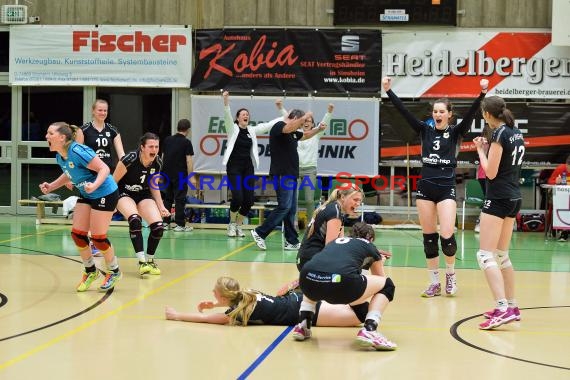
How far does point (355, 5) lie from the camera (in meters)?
15.8

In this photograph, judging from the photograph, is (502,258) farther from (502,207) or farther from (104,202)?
(104,202)

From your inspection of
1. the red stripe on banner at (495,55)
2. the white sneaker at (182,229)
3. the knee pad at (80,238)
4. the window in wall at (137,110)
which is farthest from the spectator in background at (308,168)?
the knee pad at (80,238)

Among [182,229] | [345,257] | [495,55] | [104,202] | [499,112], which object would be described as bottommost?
[182,229]

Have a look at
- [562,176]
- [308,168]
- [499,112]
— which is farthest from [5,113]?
[499,112]

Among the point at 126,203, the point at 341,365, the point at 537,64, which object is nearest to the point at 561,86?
the point at 537,64

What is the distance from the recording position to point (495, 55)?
51.3 feet

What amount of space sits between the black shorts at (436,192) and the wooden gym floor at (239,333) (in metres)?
0.96

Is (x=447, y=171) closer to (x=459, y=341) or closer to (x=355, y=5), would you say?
(x=459, y=341)

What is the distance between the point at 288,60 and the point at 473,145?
3.84m

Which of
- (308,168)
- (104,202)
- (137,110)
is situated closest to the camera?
(104,202)

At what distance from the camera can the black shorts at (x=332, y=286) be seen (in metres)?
5.75

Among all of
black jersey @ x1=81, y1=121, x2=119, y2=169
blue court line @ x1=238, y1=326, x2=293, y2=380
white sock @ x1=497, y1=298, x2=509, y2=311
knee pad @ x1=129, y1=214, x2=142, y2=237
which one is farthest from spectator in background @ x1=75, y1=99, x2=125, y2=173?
white sock @ x1=497, y1=298, x2=509, y2=311

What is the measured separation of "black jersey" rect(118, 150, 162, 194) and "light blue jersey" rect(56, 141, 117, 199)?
2.82ft

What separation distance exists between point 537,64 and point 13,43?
10133 mm
